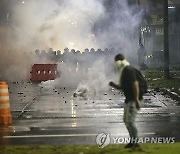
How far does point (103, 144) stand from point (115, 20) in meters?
36.6

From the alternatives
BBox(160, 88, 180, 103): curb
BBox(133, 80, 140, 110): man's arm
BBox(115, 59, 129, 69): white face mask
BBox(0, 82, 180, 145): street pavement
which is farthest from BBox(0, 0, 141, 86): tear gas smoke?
BBox(133, 80, 140, 110): man's arm

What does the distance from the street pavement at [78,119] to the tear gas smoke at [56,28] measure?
12259 millimetres

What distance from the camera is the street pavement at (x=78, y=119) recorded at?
9.77 metres

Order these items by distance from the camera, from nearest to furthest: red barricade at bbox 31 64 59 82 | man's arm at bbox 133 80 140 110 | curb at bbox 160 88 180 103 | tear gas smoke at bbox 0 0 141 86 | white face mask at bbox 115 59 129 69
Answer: man's arm at bbox 133 80 140 110, white face mask at bbox 115 59 129 69, curb at bbox 160 88 180 103, red barricade at bbox 31 64 59 82, tear gas smoke at bbox 0 0 141 86

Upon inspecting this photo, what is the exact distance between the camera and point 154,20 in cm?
4831

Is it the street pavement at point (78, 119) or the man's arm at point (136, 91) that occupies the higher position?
the man's arm at point (136, 91)

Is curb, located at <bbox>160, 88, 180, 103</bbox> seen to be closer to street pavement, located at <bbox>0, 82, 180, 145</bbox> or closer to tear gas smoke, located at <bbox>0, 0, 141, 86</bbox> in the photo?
street pavement, located at <bbox>0, 82, 180, 145</bbox>

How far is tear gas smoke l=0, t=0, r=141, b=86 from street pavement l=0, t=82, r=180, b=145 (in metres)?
12.3

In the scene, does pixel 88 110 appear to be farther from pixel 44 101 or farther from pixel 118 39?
pixel 118 39

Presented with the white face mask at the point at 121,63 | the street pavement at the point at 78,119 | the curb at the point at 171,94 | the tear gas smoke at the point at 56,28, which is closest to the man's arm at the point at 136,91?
the white face mask at the point at 121,63

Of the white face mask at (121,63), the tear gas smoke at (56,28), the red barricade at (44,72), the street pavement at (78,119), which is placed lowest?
the street pavement at (78,119)

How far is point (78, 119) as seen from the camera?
12211 mm

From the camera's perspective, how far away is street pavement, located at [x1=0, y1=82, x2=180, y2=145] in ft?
32.1

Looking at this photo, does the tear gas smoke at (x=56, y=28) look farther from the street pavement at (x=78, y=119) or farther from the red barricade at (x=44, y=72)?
the street pavement at (x=78, y=119)
